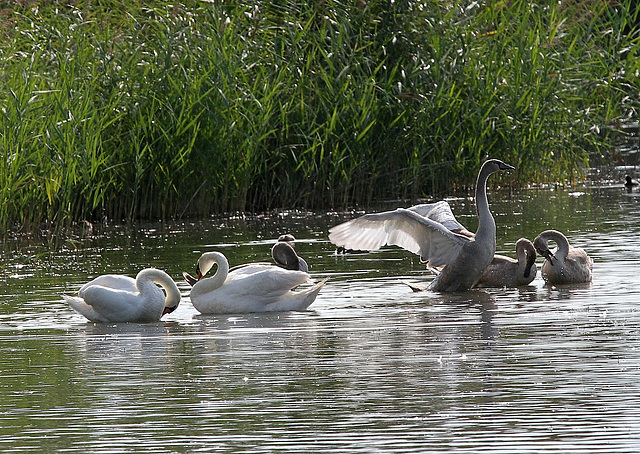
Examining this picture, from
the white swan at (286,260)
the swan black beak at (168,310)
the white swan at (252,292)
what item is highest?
the white swan at (286,260)

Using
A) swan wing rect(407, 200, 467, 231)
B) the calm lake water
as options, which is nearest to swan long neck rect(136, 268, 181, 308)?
the calm lake water

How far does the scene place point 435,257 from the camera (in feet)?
36.6

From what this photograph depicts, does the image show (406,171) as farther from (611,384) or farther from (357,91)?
(611,384)

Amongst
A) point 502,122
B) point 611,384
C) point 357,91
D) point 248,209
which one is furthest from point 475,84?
point 611,384

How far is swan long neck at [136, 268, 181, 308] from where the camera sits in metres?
9.65

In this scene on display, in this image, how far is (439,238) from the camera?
36.3 feet

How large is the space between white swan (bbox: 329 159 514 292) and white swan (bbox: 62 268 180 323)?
1959 millimetres

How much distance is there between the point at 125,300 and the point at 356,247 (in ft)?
8.10

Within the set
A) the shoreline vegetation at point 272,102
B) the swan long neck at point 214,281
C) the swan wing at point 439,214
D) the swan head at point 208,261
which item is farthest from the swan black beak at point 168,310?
the shoreline vegetation at point 272,102

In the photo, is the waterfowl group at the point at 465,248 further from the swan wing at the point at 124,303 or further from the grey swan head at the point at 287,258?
the swan wing at the point at 124,303

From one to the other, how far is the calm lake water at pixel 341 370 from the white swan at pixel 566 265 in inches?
6.0

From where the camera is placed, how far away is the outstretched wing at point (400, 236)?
1098 cm

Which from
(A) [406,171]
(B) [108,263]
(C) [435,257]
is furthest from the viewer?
(A) [406,171]

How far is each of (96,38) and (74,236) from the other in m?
2.54
